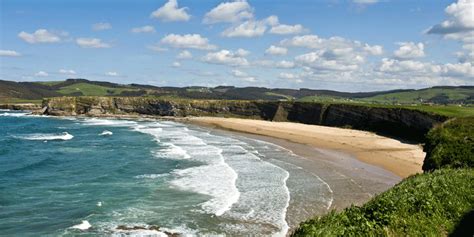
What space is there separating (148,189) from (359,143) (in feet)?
117

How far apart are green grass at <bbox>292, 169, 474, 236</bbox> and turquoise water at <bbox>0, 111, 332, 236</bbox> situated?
783 cm

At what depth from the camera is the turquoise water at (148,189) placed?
2233cm

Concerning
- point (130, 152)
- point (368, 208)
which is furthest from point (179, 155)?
point (368, 208)

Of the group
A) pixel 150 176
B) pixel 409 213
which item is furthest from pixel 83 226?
pixel 409 213

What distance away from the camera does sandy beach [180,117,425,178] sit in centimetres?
4181

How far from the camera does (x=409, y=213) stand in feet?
45.6

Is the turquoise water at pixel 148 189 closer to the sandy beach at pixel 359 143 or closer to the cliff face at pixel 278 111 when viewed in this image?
the sandy beach at pixel 359 143

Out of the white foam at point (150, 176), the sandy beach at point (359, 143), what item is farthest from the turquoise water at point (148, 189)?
the sandy beach at point (359, 143)

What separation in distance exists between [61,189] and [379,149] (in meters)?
36.4

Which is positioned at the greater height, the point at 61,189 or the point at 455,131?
the point at 455,131

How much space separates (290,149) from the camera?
53000mm

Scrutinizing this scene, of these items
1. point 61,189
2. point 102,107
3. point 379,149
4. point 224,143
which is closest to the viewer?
point 61,189

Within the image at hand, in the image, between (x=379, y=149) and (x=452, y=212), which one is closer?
(x=452, y=212)

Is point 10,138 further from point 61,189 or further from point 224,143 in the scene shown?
point 61,189
